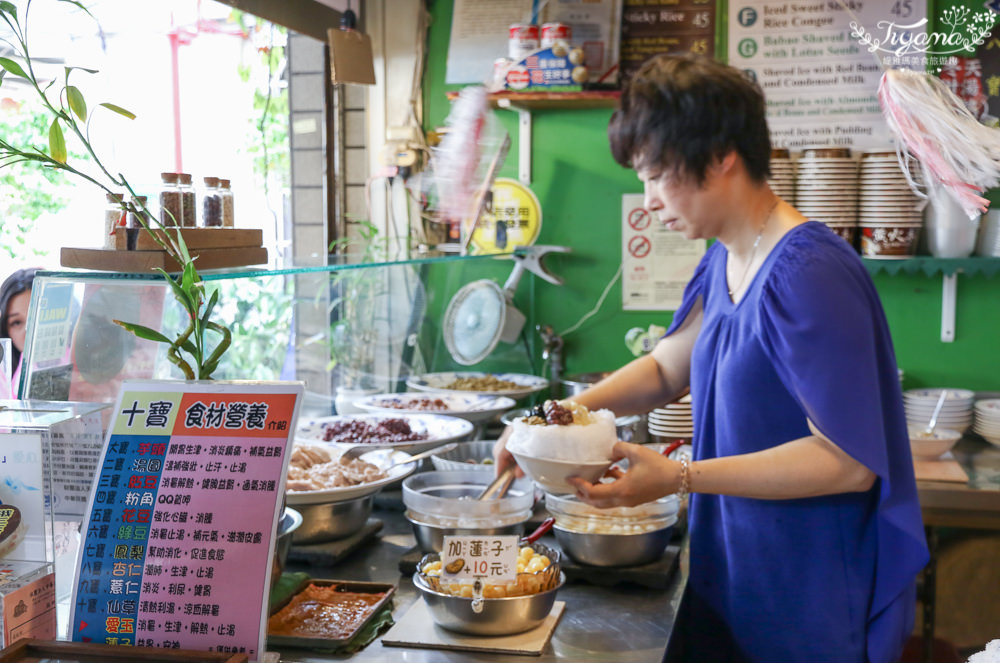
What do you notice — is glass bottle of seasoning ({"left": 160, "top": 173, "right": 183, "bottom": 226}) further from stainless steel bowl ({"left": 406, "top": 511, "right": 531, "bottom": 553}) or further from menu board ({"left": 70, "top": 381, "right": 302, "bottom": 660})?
stainless steel bowl ({"left": 406, "top": 511, "right": 531, "bottom": 553})

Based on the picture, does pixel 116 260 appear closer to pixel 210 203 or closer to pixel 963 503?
pixel 210 203

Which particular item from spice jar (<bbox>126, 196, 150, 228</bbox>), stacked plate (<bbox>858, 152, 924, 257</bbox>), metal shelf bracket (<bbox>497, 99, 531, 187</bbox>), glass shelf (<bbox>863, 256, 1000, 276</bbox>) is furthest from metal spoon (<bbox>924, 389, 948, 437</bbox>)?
spice jar (<bbox>126, 196, 150, 228</bbox>)

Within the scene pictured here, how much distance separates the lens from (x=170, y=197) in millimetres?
1574

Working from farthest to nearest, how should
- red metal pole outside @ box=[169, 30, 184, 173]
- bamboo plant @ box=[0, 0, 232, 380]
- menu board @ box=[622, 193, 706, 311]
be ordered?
1. menu board @ box=[622, 193, 706, 311]
2. red metal pole outside @ box=[169, 30, 184, 173]
3. bamboo plant @ box=[0, 0, 232, 380]

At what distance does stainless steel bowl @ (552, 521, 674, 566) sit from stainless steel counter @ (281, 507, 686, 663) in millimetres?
56

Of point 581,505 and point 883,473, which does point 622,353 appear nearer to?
point 581,505

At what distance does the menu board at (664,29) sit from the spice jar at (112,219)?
2.55 metres

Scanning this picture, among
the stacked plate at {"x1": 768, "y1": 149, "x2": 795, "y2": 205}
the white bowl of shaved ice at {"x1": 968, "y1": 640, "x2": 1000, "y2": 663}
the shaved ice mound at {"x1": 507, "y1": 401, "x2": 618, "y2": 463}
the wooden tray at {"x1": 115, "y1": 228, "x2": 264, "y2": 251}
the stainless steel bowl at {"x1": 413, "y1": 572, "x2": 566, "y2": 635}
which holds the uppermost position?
the stacked plate at {"x1": 768, "y1": 149, "x2": 795, "y2": 205}

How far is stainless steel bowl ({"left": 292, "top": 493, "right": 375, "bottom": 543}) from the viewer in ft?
5.97

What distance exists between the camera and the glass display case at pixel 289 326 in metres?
1.48

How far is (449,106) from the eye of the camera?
3.84m

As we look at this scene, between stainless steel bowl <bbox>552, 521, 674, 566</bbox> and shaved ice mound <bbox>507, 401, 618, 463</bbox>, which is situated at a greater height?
shaved ice mound <bbox>507, 401, 618, 463</bbox>

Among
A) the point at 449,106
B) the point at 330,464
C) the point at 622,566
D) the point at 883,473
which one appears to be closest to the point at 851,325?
the point at 883,473

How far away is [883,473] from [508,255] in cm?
226
